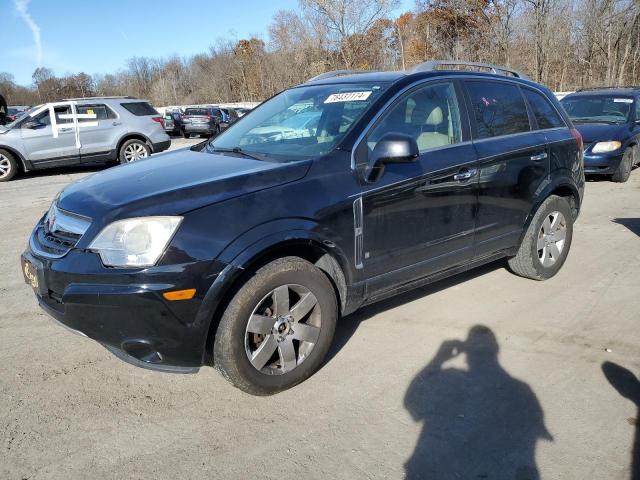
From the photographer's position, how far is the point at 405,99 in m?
3.61

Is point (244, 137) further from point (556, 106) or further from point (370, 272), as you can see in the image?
point (556, 106)

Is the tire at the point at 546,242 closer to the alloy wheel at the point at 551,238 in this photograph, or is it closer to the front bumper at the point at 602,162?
the alloy wheel at the point at 551,238

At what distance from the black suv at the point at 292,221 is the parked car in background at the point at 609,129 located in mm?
6106

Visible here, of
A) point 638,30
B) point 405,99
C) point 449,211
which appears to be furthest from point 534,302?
point 638,30

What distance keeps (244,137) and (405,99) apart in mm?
1257

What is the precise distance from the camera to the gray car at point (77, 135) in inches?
469

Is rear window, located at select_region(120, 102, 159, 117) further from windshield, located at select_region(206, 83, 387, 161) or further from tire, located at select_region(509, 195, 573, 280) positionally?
tire, located at select_region(509, 195, 573, 280)

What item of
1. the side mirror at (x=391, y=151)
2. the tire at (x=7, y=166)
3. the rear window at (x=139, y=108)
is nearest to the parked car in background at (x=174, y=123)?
the rear window at (x=139, y=108)

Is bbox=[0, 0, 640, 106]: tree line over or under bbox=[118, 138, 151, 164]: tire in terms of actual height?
over

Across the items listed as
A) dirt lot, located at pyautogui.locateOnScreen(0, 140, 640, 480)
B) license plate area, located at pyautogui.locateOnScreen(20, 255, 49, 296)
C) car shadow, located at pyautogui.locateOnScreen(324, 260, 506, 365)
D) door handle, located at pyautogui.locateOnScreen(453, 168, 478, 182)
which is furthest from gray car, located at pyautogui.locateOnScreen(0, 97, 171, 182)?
door handle, located at pyautogui.locateOnScreen(453, 168, 478, 182)

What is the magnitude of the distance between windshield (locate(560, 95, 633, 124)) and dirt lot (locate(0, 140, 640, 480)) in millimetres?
7288

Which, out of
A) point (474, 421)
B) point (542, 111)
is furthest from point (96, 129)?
point (474, 421)

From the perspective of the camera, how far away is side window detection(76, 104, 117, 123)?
490 inches

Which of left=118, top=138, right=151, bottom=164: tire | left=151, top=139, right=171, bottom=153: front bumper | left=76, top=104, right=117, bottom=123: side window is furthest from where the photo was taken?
left=151, top=139, right=171, bottom=153: front bumper
